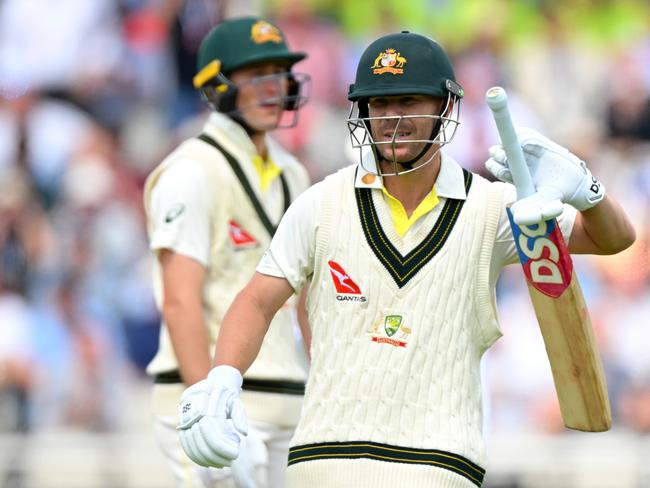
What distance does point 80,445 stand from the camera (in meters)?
8.51

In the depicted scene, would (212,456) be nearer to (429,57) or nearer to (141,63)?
(429,57)

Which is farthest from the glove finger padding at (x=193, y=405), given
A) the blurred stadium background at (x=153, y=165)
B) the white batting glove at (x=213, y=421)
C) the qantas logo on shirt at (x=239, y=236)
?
the blurred stadium background at (x=153, y=165)

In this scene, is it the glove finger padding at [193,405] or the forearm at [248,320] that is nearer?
the glove finger padding at [193,405]

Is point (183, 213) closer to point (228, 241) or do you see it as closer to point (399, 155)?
point (228, 241)

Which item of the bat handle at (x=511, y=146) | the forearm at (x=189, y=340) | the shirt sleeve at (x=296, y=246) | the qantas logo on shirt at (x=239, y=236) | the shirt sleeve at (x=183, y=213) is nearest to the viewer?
the bat handle at (x=511, y=146)

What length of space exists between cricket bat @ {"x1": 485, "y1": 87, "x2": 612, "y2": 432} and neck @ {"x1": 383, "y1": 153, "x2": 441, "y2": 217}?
1.08 ft

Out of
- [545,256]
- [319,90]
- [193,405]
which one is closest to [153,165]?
[319,90]

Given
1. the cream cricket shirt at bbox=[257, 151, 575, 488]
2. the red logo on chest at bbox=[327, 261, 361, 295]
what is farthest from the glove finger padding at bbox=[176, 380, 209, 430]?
the red logo on chest at bbox=[327, 261, 361, 295]

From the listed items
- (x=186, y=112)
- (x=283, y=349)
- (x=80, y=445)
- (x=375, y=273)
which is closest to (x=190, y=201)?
(x=283, y=349)

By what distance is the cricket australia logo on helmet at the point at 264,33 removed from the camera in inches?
208

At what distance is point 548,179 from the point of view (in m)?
3.57

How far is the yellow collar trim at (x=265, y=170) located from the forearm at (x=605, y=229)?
1.63m

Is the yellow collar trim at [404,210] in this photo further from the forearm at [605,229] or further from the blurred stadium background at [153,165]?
the blurred stadium background at [153,165]

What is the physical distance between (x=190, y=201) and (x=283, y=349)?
0.63 m
